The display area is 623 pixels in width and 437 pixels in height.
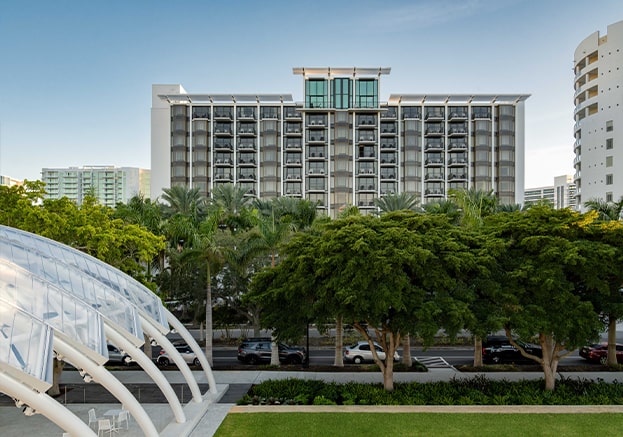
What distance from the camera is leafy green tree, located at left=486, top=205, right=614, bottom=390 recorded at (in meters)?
18.3

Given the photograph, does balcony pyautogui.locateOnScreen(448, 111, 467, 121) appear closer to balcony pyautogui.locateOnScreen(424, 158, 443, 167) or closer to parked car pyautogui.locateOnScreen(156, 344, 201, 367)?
balcony pyautogui.locateOnScreen(424, 158, 443, 167)

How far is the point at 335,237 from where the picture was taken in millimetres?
19203

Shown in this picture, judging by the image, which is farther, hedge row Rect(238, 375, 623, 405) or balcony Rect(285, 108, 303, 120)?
balcony Rect(285, 108, 303, 120)

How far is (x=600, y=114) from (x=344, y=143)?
115 ft

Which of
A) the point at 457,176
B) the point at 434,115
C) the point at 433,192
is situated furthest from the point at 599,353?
the point at 434,115

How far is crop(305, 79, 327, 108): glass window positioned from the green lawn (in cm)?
6492

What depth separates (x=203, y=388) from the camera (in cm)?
2189

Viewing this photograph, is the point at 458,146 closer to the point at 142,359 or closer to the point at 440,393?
the point at 440,393

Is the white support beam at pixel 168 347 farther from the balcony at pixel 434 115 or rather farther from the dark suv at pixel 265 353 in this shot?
the balcony at pixel 434 115

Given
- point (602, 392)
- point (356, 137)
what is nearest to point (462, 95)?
point (356, 137)

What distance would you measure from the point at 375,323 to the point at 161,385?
305 inches

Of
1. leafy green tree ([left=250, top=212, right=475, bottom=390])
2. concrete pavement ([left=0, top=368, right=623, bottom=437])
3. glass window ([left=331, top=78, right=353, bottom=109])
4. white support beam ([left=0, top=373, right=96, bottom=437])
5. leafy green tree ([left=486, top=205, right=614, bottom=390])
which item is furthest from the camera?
glass window ([left=331, top=78, right=353, bottom=109])

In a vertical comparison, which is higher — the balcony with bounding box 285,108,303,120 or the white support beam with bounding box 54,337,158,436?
the balcony with bounding box 285,108,303,120

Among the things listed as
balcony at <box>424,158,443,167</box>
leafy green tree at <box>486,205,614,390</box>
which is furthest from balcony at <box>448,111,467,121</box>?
leafy green tree at <box>486,205,614,390</box>
